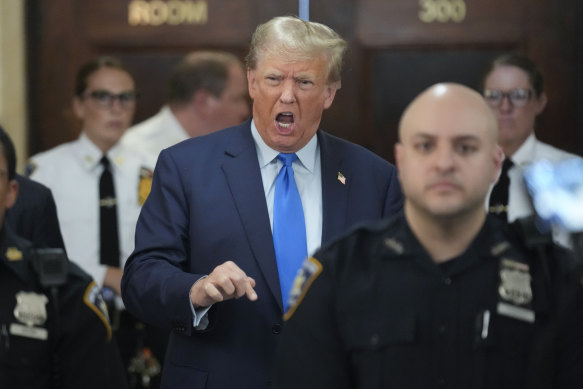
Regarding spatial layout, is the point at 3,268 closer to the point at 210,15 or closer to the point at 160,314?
the point at 160,314

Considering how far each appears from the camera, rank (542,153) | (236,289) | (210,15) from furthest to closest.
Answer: (210,15) < (542,153) < (236,289)

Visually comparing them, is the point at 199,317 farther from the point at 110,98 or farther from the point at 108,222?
→ the point at 110,98

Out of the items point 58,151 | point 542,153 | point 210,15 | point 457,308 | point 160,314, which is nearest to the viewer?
point 457,308

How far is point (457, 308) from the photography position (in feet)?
7.75

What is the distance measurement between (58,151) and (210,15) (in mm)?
1028

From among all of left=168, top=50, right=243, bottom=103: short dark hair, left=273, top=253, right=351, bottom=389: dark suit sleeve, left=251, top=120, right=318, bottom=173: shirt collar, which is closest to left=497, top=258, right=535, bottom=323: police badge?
left=273, top=253, right=351, bottom=389: dark suit sleeve

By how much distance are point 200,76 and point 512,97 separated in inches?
59.0

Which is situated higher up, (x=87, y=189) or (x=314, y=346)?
(x=314, y=346)

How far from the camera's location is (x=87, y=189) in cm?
495

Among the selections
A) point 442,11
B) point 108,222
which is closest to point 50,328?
point 108,222

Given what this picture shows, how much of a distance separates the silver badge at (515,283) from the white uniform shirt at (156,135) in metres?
2.89

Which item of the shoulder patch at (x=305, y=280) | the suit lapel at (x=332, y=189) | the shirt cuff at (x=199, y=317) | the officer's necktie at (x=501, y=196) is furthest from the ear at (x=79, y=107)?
the shoulder patch at (x=305, y=280)

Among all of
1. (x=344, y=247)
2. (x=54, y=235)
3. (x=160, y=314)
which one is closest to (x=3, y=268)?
(x=160, y=314)

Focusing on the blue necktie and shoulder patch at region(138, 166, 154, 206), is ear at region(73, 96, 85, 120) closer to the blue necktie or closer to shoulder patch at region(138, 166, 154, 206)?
shoulder patch at region(138, 166, 154, 206)
